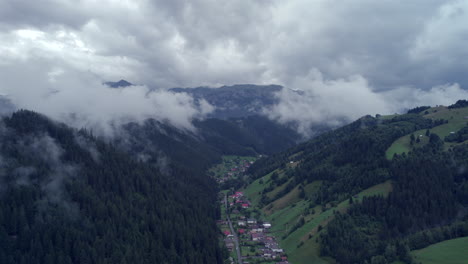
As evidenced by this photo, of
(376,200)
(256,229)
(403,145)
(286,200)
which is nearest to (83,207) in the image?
(256,229)

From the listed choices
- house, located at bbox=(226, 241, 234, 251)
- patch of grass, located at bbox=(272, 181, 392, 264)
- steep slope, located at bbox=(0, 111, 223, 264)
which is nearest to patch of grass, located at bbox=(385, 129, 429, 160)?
patch of grass, located at bbox=(272, 181, 392, 264)

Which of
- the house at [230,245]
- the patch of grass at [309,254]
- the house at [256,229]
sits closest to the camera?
the patch of grass at [309,254]

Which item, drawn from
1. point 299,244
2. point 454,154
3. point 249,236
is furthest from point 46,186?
point 454,154

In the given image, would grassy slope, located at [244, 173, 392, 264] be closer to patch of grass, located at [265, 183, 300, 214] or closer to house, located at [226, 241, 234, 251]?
patch of grass, located at [265, 183, 300, 214]

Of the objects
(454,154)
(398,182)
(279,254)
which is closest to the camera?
(279,254)

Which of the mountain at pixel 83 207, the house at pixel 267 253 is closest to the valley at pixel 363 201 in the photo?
the house at pixel 267 253

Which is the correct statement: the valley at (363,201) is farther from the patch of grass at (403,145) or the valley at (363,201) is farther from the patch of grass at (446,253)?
the patch of grass at (403,145)

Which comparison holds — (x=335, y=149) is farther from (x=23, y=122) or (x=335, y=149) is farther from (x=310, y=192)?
(x=23, y=122)
